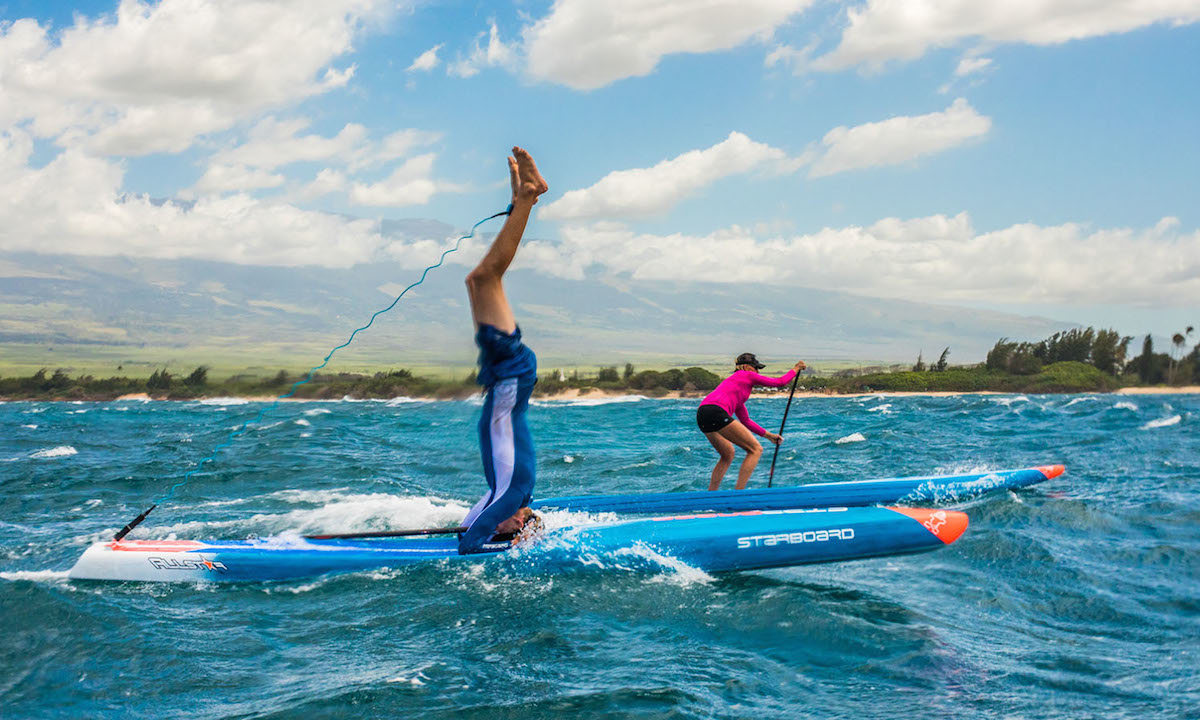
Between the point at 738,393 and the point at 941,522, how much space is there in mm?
3941

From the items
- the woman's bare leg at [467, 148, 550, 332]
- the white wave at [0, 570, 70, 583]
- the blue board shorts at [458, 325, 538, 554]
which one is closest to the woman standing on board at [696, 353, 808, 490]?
the blue board shorts at [458, 325, 538, 554]

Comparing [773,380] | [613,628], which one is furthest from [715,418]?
[613,628]

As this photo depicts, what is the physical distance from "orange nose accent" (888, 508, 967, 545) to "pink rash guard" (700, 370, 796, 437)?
3.47 m

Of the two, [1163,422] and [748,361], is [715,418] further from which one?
[1163,422]

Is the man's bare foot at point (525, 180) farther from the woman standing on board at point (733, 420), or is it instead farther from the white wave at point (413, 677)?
the woman standing on board at point (733, 420)

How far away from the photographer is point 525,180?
18.3 feet

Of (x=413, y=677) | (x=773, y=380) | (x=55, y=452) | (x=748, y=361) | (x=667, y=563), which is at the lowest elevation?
(x=55, y=452)

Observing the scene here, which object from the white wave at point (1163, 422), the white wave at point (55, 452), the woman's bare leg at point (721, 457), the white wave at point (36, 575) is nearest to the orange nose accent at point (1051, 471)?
the woman's bare leg at point (721, 457)

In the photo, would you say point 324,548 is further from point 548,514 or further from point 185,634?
point 548,514

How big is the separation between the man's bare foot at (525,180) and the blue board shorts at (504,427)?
986mm

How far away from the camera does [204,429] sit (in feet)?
88.9

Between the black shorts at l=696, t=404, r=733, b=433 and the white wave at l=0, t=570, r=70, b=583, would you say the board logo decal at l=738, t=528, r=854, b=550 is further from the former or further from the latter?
the white wave at l=0, t=570, r=70, b=583

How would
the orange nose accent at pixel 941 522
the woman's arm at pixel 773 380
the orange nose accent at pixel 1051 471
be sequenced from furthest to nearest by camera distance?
the orange nose accent at pixel 1051 471 < the woman's arm at pixel 773 380 < the orange nose accent at pixel 941 522

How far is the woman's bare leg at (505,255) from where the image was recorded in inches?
220
